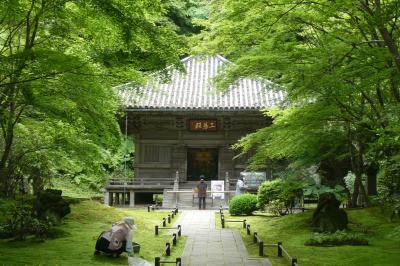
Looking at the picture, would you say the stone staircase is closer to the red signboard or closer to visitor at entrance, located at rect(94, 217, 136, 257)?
the red signboard

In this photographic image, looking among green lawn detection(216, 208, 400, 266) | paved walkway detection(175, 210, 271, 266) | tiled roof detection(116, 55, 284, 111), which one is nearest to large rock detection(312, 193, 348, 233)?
green lawn detection(216, 208, 400, 266)

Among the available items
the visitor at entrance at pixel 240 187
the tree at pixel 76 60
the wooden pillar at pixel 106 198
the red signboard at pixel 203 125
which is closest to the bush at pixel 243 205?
the visitor at entrance at pixel 240 187

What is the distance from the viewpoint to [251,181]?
992 inches

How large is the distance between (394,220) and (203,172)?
54.0ft

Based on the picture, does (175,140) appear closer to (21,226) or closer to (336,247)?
(21,226)

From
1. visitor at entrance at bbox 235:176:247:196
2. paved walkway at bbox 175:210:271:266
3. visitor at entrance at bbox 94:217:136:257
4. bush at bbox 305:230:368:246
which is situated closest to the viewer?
visitor at entrance at bbox 94:217:136:257

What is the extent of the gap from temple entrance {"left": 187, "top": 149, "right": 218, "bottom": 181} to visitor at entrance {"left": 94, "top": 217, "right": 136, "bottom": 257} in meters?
19.4

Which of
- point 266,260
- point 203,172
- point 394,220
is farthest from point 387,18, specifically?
point 203,172

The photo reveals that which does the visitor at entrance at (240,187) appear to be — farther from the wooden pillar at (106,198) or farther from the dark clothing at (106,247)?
the dark clothing at (106,247)

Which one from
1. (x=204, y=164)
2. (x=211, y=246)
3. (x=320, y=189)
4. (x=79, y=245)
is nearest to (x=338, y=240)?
(x=211, y=246)

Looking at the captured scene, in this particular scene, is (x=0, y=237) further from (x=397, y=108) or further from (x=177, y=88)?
(x=177, y=88)

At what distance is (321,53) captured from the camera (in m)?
9.91

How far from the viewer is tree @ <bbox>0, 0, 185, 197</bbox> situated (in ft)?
26.2

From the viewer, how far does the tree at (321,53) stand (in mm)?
9250
